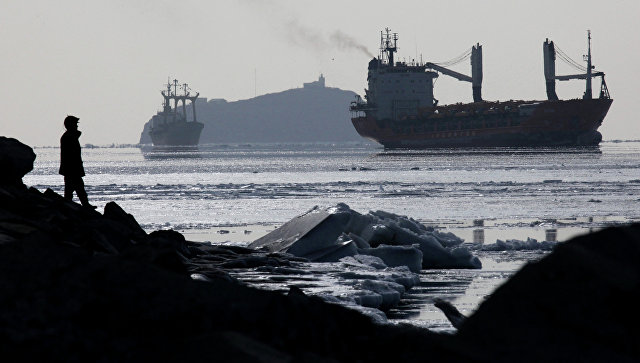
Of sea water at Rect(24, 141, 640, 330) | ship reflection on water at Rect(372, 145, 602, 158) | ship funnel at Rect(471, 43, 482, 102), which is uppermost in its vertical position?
ship funnel at Rect(471, 43, 482, 102)

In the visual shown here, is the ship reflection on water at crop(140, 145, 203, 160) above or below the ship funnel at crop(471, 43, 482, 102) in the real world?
below

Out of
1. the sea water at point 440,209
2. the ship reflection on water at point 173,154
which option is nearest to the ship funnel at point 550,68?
the ship reflection on water at point 173,154

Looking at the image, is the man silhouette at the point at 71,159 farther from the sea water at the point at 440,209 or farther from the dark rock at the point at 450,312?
the dark rock at the point at 450,312

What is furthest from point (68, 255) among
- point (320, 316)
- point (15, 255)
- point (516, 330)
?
point (516, 330)

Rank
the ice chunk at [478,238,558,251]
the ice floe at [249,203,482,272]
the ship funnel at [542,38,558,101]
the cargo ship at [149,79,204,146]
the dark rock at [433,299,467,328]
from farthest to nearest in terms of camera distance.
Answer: the cargo ship at [149,79,204,146] < the ship funnel at [542,38,558,101] < the ice chunk at [478,238,558,251] < the ice floe at [249,203,482,272] < the dark rock at [433,299,467,328]

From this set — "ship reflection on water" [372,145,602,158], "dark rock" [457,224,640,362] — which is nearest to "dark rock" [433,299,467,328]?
"dark rock" [457,224,640,362]

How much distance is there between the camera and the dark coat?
10391 millimetres

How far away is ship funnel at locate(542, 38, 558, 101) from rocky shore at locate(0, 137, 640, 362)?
92252 mm

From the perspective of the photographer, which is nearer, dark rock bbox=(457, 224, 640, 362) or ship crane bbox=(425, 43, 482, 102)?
dark rock bbox=(457, 224, 640, 362)

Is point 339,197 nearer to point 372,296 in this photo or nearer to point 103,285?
point 372,296

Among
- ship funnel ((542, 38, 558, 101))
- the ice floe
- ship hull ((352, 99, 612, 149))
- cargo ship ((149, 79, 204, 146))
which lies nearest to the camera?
the ice floe

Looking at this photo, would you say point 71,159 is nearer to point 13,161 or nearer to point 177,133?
point 13,161

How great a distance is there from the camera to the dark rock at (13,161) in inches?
366

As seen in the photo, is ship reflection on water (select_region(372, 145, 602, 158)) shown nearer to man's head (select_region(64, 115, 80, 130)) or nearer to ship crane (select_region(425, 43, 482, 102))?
ship crane (select_region(425, 43, 482, 102))
